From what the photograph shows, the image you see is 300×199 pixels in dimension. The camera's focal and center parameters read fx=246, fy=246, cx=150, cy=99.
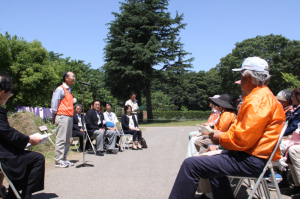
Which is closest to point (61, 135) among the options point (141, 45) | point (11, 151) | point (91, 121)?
point (91, 121)

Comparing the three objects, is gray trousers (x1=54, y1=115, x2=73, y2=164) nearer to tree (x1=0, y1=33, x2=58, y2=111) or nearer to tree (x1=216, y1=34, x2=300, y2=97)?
tree (x1=0, y1=33, x2=58, y2=111)

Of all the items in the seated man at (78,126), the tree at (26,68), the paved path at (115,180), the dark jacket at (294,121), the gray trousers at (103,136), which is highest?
the tree at (26,68)

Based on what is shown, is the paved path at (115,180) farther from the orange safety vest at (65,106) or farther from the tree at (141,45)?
the tree at (141,45)

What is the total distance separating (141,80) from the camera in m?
33.1

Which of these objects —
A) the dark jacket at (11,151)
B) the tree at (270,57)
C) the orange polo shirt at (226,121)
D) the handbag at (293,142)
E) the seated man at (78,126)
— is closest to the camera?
the dark jacket at (11,151)

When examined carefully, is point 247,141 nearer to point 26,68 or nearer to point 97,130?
point 97,130

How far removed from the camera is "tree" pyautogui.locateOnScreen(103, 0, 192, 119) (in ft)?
105

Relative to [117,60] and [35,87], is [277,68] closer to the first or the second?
[117,60]

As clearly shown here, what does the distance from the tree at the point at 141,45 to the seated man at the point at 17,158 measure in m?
27.9

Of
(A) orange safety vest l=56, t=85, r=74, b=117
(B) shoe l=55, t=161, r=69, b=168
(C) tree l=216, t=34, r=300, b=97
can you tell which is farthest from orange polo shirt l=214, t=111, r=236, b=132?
(C) tree l=216, t=34, r=300, b=97

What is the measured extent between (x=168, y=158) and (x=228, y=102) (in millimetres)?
3408

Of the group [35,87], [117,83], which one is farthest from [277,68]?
[35,87]

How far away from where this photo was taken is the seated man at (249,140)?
2.59 meters

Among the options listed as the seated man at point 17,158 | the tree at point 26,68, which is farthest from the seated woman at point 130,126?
the tree at point 26,68
